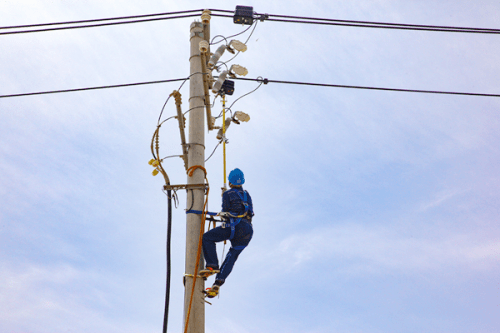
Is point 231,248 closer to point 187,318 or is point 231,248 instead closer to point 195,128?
point 187,318

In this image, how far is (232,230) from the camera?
7.44 metres

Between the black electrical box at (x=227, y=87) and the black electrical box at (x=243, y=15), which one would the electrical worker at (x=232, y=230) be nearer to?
the black electrical box at (x=227, y=87)

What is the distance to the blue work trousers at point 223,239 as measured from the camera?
7.12 meters

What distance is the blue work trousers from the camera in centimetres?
712

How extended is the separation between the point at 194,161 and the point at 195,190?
0.48 metres

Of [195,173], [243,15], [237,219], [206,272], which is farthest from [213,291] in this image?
[243,15]

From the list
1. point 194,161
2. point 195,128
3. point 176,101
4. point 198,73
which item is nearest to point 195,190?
point 194,161

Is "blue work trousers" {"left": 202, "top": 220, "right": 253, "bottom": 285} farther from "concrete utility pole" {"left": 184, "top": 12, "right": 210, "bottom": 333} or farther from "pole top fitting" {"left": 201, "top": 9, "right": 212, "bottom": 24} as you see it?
"pole top fitting" {"left": 201, "top": 9, "right": 212, "bottom": 24}

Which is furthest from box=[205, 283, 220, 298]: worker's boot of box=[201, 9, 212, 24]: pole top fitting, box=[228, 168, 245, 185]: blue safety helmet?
box=[201, 9, 212, 24]: pole top fitting

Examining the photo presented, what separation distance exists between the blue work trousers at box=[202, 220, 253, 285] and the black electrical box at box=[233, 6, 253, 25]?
3.94 meters

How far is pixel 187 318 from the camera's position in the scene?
662cm

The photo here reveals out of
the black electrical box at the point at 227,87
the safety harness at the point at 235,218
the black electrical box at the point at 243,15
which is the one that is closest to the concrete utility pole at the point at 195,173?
the safety harness at the point at 235,218

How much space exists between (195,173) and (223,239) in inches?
44.8

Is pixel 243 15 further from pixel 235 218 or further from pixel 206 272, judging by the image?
pixel 206 272
